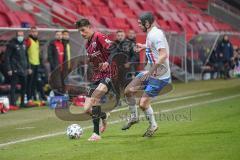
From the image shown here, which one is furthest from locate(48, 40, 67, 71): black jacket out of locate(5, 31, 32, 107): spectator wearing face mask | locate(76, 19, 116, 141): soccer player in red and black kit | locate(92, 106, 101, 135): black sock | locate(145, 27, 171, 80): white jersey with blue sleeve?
locate(145, 27, 171, 80): white jersey with blue sleeve

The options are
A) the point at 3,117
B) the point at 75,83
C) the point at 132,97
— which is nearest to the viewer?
the point at 132,97

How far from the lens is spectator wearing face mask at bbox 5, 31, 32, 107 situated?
792 inches

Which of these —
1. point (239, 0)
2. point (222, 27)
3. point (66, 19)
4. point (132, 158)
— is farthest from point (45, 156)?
point (222, 27)

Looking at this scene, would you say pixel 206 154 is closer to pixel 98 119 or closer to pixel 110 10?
pixel 98 119

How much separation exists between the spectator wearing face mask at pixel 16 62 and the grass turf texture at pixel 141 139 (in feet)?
5.33

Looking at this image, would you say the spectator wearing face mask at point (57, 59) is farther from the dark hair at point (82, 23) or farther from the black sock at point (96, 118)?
the dark hair at point (82, 23)

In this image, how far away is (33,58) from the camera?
21234 mm

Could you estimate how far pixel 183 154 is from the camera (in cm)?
1023

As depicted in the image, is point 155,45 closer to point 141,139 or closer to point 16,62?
point 141,139

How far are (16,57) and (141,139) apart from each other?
883cm

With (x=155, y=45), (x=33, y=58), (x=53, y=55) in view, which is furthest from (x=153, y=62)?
(x=53, y=55)

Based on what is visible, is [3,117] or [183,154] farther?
[3,117]

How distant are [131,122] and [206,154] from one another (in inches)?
145

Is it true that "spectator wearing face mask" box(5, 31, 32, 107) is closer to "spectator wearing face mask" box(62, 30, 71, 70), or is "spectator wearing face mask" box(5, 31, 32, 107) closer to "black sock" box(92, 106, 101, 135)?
"spectator wearing face mask" box(62, 30, 71, 70)
